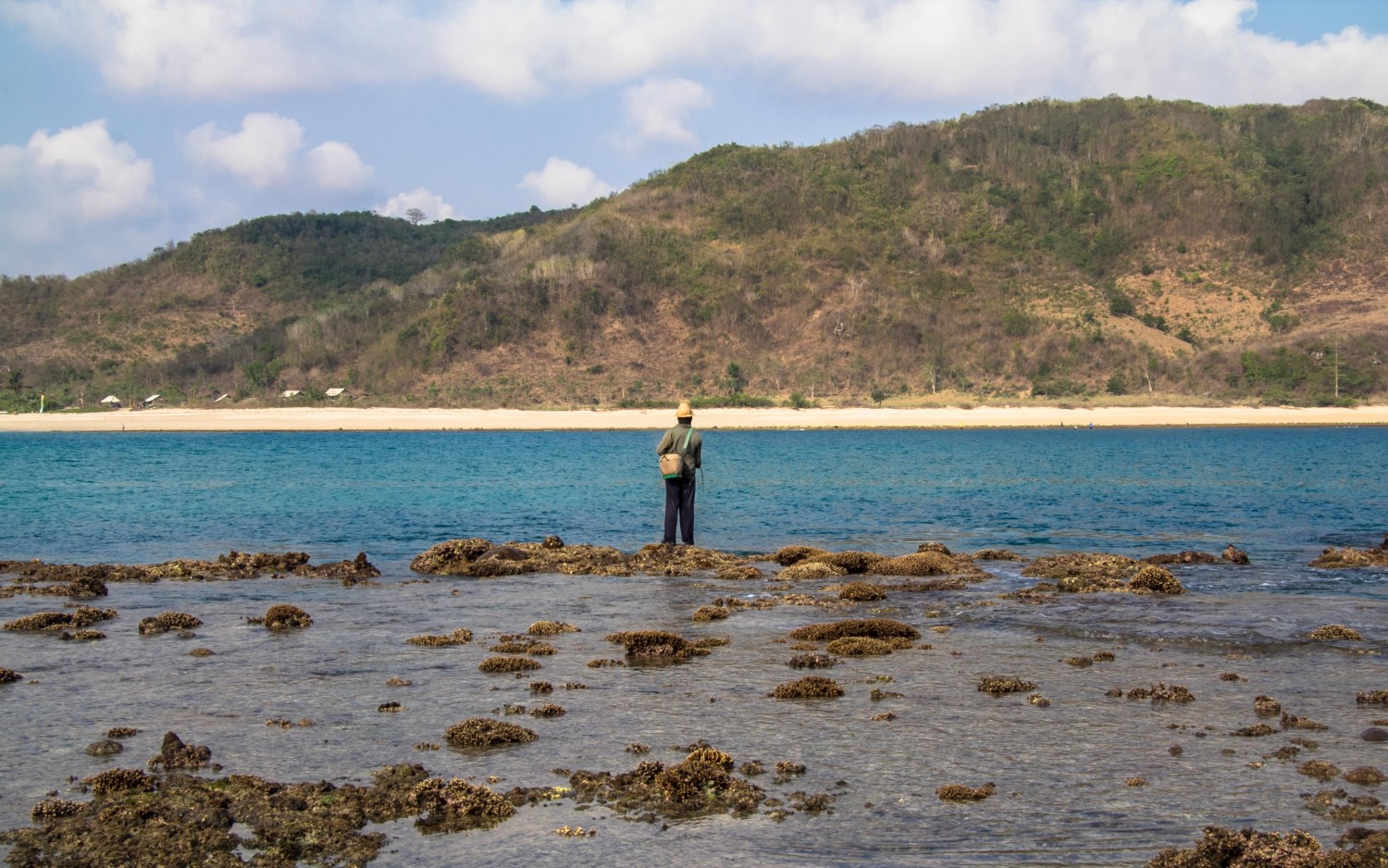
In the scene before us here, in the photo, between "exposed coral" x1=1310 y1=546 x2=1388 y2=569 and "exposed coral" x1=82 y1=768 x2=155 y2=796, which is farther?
"exposed coral" x1=1310 y1=546 x2=1388 y2=569

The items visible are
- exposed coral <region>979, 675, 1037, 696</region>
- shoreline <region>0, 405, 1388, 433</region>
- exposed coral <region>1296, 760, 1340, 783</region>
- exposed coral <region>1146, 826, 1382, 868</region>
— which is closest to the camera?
exposed coral <region>1146, 826, 1382, 868</region>

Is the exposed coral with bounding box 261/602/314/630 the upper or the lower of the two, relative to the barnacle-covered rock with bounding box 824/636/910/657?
upper

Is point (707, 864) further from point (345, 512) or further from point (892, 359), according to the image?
point (892, 359)

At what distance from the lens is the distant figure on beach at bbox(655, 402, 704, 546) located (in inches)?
798

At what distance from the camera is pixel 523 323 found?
122m

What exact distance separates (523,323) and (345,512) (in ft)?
297

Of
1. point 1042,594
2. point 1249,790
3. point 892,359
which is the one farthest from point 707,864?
point 892,359

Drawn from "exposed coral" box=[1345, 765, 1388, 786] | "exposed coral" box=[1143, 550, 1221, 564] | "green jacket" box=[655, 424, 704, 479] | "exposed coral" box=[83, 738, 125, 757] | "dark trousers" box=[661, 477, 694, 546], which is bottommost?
"exposed coral" box=[1143, 550, 1221, 564]

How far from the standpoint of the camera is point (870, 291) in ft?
401

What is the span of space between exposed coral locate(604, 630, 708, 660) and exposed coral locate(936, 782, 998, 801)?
509 cm

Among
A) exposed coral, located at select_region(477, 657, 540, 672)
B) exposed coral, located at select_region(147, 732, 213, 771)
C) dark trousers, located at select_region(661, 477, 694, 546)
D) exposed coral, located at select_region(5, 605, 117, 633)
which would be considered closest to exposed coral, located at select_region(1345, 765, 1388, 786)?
exposed coral, located at select_region(477, 657, 540, 672)

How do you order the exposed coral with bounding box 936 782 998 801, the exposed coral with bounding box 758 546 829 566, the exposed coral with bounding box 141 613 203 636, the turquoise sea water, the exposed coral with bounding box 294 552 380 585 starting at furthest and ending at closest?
the turquoise sea water
the exposed coral with bounding box 758 546 829 566
the exposed coral with bounding box 294 552 380 585
the exposed coral with bounding box 141 613 203 636
the exposed coral with bounding box 936 782 998 801

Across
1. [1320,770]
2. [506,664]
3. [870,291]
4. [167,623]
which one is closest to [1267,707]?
[1320,770]

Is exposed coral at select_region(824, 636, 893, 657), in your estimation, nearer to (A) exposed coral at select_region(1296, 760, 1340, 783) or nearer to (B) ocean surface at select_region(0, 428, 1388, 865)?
(B) ocean surface at select_region(0, 428, 1388, 865)
